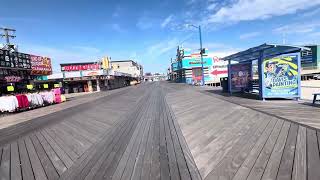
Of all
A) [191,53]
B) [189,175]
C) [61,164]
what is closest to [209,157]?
[189,175]

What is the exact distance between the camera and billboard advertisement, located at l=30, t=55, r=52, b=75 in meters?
40.5

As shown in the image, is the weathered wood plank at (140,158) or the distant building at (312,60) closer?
the weathered wood plank at (140,158)

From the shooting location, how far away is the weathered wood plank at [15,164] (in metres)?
4.69

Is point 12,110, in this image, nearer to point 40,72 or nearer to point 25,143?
point 25,143

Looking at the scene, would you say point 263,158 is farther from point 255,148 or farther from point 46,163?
point 46,163

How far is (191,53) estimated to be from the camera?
72188mm

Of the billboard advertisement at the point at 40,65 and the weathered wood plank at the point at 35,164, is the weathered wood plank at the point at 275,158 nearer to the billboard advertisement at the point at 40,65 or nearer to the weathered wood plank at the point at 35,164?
the weathered wood plank at the point at 35,164

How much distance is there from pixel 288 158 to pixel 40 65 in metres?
45.7

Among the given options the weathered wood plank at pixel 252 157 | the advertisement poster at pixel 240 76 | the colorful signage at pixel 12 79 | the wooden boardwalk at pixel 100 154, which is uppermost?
the colorful signage at pixel 12 79

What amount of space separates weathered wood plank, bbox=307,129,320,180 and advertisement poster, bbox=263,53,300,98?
6.80 metres

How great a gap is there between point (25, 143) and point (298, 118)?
27.8ft

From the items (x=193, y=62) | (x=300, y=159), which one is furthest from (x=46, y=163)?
(x=193, y=62)

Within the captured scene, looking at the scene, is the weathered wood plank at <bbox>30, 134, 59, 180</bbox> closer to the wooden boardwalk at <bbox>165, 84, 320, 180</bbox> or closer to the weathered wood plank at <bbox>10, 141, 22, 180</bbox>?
the weathered wood plank at <bbox>10, 141, 22, 180</bbox>

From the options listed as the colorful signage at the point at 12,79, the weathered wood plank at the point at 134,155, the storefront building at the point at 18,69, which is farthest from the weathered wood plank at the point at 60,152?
the colorful signage at the point at 12,79
